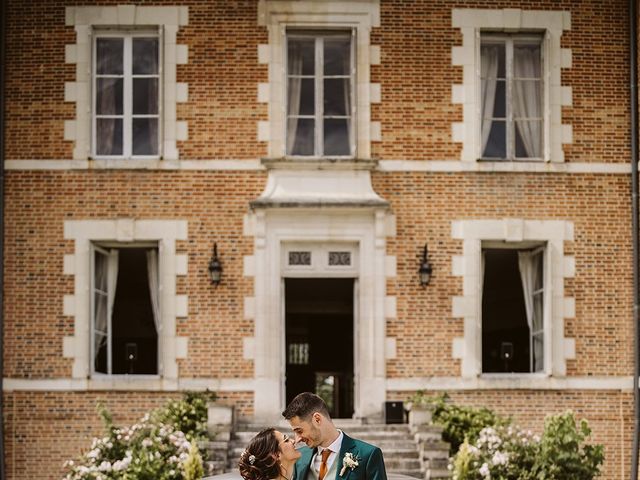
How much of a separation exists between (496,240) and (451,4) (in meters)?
2.92

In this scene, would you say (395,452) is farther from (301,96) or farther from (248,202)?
(301,96)

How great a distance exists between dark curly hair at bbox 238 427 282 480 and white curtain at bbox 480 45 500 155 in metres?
10.4

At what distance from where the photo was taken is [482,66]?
1742 cm

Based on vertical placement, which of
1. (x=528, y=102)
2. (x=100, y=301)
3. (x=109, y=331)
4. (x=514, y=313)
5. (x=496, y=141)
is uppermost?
(x=528, y=102)

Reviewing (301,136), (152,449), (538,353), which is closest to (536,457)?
(538,353)

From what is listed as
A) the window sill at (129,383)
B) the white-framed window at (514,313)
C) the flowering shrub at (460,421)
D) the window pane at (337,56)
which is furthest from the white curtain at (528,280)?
the window sill at (129,383)

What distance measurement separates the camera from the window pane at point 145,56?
17.2m

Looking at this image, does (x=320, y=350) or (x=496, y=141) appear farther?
(x=320, y=350)

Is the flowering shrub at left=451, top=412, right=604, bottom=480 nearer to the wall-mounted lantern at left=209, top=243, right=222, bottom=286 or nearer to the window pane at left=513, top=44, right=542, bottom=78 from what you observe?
the wall-mounted lantern at left=209, top=243, right=222, bottom=286

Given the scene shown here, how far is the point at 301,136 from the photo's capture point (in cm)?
1727

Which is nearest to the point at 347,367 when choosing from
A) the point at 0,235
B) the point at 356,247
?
the point at 356,247

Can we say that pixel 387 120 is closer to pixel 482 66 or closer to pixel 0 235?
pixel 482 66

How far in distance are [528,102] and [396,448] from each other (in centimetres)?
460

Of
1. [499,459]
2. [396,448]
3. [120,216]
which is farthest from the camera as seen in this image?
[120,216]
